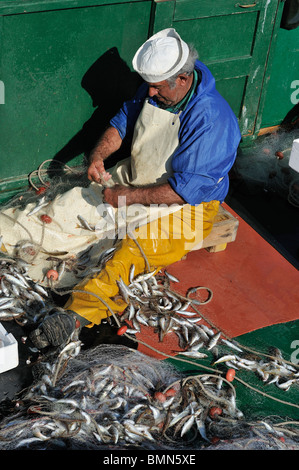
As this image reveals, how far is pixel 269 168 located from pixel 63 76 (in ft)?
9.21

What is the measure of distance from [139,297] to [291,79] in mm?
3981

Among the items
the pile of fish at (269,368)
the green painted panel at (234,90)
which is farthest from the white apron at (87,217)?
the green painted panel at (234,90)

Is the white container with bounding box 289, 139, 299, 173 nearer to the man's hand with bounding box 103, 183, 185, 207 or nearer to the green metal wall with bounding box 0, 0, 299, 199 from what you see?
the man's hand with bounding box 103, 183, 185, 207

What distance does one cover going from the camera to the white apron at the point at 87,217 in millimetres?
5234

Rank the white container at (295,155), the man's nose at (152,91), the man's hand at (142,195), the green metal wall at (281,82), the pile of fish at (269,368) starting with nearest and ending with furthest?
the white container at (295,155), the pile of fish at (269,368), the man's nose at (152,91), the man's hand at (142,195), the green metal wall at (281,82)

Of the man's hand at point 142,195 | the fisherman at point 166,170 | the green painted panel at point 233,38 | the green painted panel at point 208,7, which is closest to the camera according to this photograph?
the fisherman at point 166,170

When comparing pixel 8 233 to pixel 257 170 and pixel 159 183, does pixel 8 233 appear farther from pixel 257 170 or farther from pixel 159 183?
pixel 257 170

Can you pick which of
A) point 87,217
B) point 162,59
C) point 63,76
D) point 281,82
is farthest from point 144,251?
point 281,82

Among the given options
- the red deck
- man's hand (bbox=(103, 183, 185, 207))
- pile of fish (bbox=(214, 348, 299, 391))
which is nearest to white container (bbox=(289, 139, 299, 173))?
man's hand (bbox=(103, 183, 185, 207))

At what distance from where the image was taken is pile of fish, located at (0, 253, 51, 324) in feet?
16.1

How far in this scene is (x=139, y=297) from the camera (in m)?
5.10

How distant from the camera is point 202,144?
4.85m

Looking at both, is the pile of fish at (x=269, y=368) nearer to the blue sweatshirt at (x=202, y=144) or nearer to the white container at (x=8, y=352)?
the blue sweatshirt at (x=202, y=144)

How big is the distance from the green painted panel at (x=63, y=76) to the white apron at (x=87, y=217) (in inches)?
37.7
